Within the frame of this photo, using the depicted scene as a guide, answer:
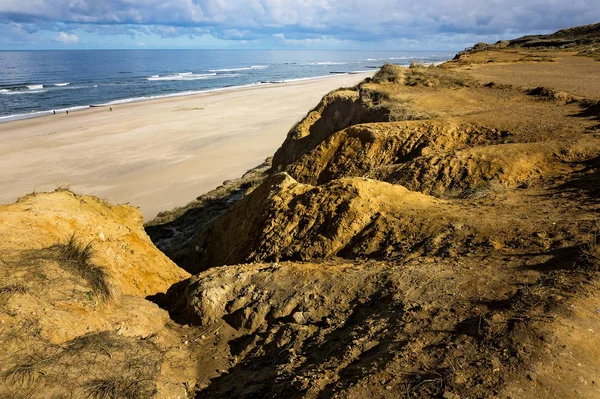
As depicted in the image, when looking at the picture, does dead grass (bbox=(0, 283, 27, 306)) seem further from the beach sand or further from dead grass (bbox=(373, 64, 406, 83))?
dead grass (bbox=(373, 64, 406, 83))

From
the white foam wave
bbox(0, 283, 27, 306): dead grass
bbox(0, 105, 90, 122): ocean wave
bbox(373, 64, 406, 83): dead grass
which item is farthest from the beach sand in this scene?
the white foam wave

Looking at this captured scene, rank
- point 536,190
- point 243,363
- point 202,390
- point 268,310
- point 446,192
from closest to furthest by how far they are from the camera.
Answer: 1. point 202,390
2. point 243,363
3. point 268,310
4. point 536,190
5. point 446,192

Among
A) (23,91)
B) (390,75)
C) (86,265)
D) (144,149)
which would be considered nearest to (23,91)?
(23,91)

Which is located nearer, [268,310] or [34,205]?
[268,310]

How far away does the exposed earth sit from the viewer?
154 inches

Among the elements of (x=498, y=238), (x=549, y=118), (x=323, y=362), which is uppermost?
(x=549, y=118)

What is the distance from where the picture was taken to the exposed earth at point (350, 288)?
390cm

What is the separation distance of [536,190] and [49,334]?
28.7ft

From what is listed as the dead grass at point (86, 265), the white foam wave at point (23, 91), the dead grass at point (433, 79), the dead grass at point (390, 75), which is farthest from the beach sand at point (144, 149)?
the white foam wave at point (23, 91)

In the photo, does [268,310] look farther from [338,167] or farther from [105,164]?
[105,164]

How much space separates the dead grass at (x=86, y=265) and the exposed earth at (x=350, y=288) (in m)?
0.03

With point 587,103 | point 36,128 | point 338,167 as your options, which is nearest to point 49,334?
point 338,167

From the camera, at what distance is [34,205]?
814cm

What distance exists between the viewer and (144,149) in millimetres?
28484
